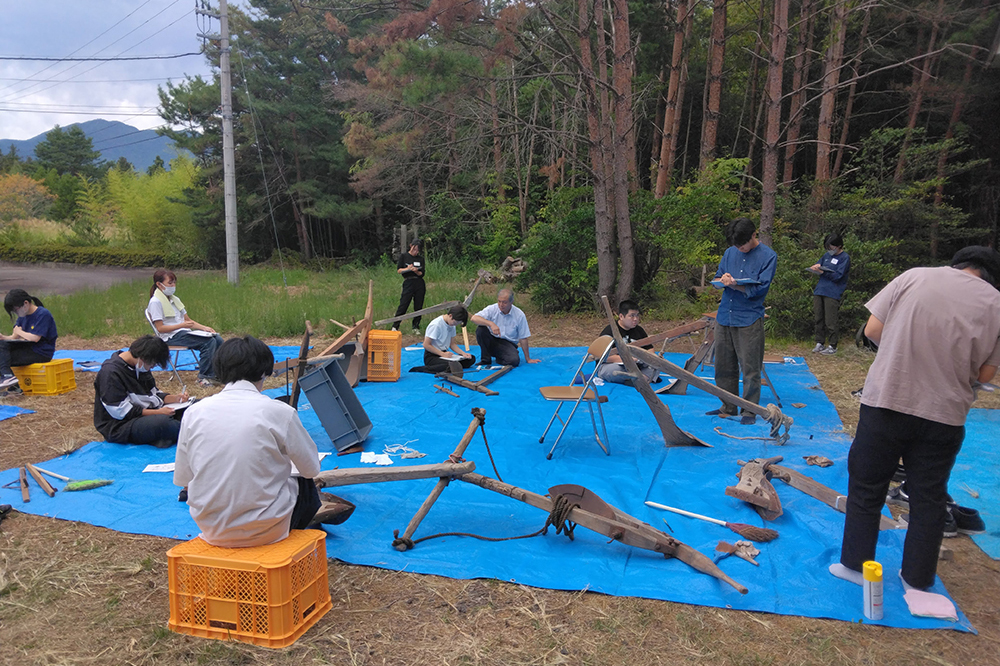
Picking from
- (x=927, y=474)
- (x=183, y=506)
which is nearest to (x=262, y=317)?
(x=183, y=506)

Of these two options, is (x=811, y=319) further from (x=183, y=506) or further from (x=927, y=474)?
(x=183, y=506)

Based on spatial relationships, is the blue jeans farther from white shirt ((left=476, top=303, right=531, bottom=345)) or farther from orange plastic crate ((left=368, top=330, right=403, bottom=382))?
white shirt ((left=476, top=303, right=531, bottom=345))

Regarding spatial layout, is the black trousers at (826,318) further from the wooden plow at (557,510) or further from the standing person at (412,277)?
the wooden plow at (557,510)

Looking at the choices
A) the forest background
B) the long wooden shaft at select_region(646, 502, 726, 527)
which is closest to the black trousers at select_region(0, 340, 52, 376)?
the forest background

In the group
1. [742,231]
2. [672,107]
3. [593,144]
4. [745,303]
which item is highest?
[672,107]

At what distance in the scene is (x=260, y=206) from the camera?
24438mm

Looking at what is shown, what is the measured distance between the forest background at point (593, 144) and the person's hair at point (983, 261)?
642 cm

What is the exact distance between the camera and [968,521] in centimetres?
360

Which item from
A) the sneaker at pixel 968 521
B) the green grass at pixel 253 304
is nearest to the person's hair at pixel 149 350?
the green grass at pixel 253 304

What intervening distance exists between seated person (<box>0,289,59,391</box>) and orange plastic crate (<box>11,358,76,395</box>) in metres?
0.09

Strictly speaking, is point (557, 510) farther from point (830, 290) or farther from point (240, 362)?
point (830, 290)

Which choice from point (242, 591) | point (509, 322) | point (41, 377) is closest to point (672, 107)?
point (509, 322)

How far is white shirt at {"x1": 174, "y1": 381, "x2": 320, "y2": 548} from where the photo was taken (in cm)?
256

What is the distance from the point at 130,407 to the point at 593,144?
308 inches
